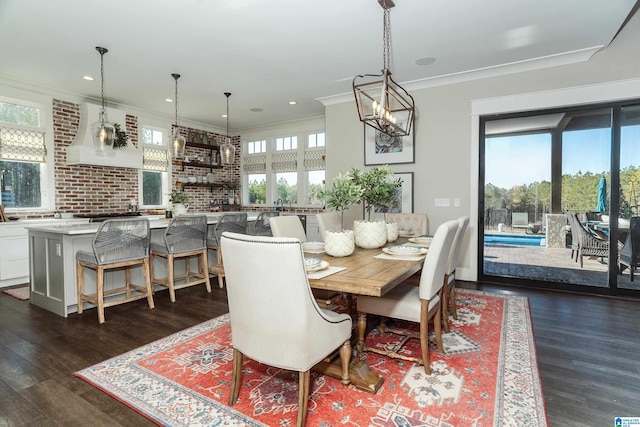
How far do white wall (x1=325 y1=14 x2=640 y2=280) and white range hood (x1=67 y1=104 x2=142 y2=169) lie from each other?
383 cm

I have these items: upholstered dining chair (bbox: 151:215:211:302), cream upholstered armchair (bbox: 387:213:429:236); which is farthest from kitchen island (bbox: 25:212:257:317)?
cream upholstered armchair (bbox: 387:213:429:236)

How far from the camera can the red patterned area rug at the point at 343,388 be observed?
5.58 feet

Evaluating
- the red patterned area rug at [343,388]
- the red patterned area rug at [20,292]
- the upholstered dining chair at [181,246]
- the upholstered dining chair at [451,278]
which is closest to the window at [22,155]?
the red patterned area rug at [20,292]

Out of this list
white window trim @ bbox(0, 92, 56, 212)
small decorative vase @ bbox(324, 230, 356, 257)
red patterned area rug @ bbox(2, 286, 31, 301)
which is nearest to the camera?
small decorative vase @ bbox(324, 230, 356, 257)

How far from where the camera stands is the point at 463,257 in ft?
14.8

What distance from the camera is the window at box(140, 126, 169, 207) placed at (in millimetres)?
6160

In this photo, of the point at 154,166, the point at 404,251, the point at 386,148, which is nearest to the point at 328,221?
the point at 404,251

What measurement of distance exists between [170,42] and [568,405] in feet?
14.4

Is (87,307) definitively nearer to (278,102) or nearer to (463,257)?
(278,102)

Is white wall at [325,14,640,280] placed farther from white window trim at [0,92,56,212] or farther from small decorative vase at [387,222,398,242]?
white window trim at [0,92,56,212]

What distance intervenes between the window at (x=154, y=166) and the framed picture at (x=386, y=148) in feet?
13.2

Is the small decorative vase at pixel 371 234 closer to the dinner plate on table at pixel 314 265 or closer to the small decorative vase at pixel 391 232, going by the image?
the small decorative vase at pixel 391 232

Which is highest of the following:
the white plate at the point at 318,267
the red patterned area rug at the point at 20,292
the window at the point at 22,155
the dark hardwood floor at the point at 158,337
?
the window at the point at 22,155

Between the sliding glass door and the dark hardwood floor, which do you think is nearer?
the dark hardwood floor
